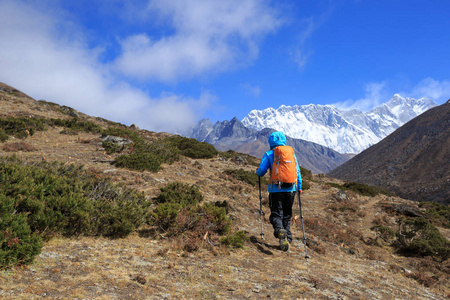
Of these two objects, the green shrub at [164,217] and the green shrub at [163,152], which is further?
the green shrub at [163,152]

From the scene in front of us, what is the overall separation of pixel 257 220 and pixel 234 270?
5304mm

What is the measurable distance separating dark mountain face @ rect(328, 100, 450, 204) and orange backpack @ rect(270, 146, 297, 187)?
47801mm

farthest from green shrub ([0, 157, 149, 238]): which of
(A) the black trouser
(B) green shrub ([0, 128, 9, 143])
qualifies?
(B) green shrub ([0, 128, 9, 143])

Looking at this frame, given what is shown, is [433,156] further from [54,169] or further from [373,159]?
[54,169]

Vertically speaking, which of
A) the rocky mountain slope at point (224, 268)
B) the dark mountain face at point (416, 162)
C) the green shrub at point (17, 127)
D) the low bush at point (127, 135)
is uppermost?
the dark mountain face at point (416, 162)

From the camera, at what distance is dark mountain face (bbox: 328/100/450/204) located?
48.2 metres

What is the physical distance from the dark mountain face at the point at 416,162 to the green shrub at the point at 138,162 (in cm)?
4802

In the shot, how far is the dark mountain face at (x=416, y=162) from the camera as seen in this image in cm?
4825

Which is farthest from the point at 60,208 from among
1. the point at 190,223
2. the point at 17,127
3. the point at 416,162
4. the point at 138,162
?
the point at 416,162

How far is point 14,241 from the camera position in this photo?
12.3ft

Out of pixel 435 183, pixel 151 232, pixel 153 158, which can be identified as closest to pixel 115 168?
pixel 153 158

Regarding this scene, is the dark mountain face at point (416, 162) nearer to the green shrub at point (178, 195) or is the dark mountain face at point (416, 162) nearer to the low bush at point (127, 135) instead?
the green shrub at point (178, 195)

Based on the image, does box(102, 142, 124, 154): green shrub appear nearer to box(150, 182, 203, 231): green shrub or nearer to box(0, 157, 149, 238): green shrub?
box(150, 182, 203, 231): green shrub

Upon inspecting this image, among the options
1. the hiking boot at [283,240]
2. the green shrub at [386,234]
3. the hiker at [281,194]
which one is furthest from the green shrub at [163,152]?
the green shrub at [386,234]
